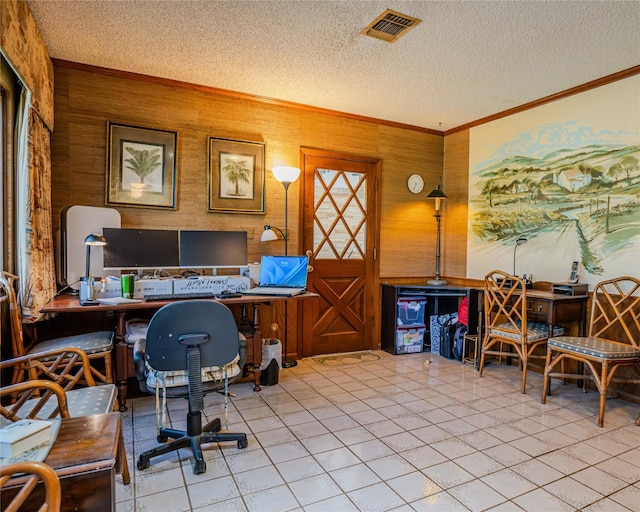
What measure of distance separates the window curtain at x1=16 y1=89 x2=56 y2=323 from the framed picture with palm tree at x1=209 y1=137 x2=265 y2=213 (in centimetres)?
136

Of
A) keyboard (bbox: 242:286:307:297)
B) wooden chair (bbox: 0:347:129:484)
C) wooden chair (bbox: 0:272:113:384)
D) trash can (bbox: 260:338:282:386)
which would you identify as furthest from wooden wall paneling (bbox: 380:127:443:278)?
wooden chair (bbox: 0:347:129:484)

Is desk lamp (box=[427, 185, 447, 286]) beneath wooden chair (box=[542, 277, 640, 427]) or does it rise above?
above

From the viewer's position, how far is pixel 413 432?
264 centimetres

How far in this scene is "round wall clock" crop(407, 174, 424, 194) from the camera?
4.91 metres

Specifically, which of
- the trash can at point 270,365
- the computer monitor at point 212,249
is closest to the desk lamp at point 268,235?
the computer monitor at point 212,249

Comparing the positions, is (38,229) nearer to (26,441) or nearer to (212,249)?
(212,249)

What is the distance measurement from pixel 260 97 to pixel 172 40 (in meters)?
1.19

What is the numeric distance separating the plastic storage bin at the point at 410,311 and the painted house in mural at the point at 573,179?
182 centimetres

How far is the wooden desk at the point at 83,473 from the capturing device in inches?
44.7

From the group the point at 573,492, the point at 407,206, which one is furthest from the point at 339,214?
the point at 573,492

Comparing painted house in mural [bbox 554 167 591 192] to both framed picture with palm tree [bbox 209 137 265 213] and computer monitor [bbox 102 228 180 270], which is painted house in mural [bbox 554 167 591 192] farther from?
computer monitor [bbox 102 228 180 270]

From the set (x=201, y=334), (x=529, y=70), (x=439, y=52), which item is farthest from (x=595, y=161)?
(x=201, y=334)

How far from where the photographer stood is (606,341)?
3.16m

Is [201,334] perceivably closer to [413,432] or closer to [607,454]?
[413,432]
